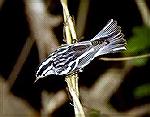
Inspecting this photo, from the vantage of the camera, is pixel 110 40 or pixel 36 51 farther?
pixel 36 51

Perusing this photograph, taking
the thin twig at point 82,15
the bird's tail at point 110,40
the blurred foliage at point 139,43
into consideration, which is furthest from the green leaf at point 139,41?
the bird's tail at point 110,40

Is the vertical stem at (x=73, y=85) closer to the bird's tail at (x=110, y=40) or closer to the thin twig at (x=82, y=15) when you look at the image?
the bird's tail at (x=110, y=40)

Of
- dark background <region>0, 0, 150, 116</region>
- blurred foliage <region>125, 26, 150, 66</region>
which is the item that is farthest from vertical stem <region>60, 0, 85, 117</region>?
dark background <region>0, 0, 150, 116</region>

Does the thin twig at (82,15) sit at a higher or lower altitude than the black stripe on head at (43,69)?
higher

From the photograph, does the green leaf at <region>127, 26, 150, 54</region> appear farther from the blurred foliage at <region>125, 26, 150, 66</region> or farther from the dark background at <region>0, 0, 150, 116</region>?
the dark background at <region>0, 0, 150, 116</region>

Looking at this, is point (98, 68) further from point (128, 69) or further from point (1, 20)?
point (1, 20)

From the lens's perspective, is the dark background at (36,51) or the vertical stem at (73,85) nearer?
the vertical stem at (73,85)

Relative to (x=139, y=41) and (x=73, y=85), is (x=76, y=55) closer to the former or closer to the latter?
(x=73, y=85)

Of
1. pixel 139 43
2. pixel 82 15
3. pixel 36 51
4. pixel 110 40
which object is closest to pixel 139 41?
pixel 139 43

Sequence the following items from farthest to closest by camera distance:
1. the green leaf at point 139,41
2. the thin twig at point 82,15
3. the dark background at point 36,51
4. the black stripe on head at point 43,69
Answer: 1. the dark background at point 36,51
2. the thin twig at point 82,15
3. the green leaf at point 139,41
4. the black stripe on head at point 43,69
